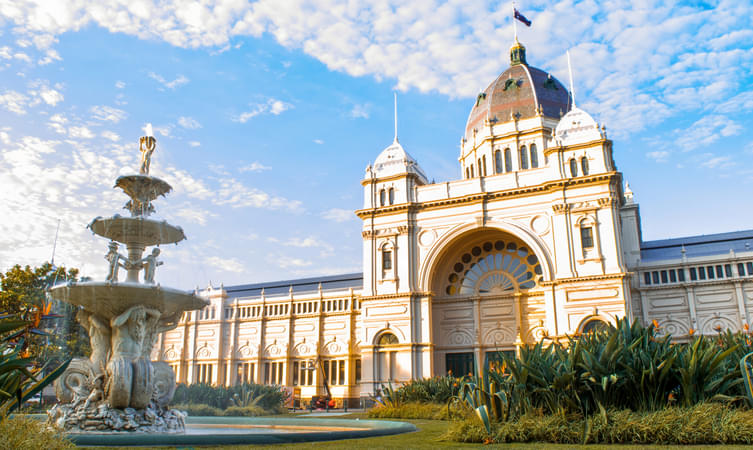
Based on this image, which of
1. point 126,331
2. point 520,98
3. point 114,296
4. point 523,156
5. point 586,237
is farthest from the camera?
point 520,98

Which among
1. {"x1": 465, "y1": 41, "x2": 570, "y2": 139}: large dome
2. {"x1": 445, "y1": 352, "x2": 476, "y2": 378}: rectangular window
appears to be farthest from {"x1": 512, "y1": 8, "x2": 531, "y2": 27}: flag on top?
{"x1": 445, "y1": 352, "x2": 476, "y2": 378}: rectangular window

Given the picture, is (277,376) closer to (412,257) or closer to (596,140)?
(412,257)

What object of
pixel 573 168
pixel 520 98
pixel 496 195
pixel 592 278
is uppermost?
pixel 520 98

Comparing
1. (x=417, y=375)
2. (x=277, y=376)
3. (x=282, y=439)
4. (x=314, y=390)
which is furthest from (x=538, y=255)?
(x=282, y=439)

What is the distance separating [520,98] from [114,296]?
3934 cm

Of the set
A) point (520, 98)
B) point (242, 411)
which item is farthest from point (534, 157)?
point (242, 411)

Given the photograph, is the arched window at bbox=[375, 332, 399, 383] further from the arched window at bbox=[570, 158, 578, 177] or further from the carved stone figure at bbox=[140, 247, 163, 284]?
the carved stone figure at bbox=[140, 247, 163, 284]

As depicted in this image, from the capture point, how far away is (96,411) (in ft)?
38.8

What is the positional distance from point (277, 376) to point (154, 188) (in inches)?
1330

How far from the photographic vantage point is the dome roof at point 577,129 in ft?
114

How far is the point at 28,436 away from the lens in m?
7.04

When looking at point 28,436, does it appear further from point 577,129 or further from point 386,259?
point 577,129

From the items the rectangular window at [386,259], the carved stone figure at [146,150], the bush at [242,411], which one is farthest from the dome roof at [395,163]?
the carved stone figure at [146,150]

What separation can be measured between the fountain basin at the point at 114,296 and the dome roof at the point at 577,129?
28.4 metres
